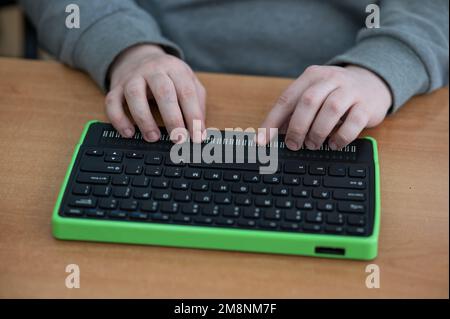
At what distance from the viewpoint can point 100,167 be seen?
0.54 meters

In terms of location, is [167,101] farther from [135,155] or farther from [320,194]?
[320,194]

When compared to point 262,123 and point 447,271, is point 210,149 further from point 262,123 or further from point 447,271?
point 447,271

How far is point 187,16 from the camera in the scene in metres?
0.78

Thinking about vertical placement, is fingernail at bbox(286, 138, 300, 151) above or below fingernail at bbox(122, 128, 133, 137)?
below

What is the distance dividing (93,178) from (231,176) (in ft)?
0.42

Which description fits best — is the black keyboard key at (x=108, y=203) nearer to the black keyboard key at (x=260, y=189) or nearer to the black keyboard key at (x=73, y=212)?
the black keyboard key at (x=73, y=212)

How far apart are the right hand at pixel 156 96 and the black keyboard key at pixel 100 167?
5 cm

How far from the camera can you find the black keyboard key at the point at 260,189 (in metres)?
0.51

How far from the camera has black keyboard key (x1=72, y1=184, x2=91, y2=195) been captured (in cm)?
51

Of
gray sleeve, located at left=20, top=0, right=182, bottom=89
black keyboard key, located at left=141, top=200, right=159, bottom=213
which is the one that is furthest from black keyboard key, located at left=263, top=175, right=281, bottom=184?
gray sleeve, located at left=20, top=0, right=182, bottom=89

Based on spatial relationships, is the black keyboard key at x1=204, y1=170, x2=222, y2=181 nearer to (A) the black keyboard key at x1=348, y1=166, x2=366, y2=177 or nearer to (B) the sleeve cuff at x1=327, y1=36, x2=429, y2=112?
(A) the black keyboard key at x1=348, y1=166, x2=366, y2=177

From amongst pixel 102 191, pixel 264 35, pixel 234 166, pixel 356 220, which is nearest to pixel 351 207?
pixel 356 220

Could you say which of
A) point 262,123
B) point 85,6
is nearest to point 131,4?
point 85,6

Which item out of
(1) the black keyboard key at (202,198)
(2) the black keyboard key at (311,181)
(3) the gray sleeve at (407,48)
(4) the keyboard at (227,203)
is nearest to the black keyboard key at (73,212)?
(4) the keyboard at (227,203)
